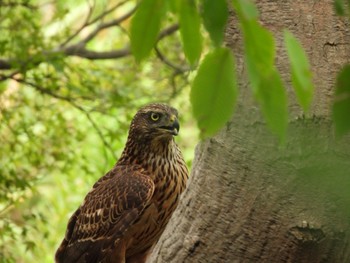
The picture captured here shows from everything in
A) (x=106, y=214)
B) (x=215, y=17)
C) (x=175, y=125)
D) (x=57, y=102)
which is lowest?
(x=215, y=17)

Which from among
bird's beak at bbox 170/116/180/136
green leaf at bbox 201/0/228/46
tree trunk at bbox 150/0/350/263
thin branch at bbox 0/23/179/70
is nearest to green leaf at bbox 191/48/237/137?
green leaf at bbox 201/0/228/46

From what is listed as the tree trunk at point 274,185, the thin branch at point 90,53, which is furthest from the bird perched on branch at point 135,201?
the tree trunk at point 274,185

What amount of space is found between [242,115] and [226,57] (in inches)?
35.5

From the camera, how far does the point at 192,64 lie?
1661mm

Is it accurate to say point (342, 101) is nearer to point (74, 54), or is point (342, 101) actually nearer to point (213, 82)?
point (213, 82)

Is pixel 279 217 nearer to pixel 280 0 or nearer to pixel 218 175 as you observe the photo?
pixel 218 175

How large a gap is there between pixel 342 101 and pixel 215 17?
269mm

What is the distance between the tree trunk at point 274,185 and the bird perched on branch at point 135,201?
6.14ft

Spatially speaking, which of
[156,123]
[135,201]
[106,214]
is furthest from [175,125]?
[106,214]

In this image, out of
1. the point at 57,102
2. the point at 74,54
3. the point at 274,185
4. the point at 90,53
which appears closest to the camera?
the point at 274,185

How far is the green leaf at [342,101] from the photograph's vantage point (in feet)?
5.09

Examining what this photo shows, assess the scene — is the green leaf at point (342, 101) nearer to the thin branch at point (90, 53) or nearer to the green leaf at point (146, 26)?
the green leaf at point (146, 26)

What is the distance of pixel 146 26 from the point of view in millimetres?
1632

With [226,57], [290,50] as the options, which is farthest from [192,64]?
[290,50]
